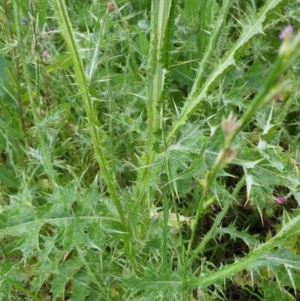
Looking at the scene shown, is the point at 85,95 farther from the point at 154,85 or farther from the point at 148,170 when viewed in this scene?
the point at 148,170

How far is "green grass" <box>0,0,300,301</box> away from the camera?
1277mm

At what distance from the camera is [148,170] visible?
141cm

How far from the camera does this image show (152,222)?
61.7 inches

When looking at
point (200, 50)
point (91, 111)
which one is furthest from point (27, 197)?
point (200, 50)

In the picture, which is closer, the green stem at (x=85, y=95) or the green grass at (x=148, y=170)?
the green stem at (x=85, y=95)

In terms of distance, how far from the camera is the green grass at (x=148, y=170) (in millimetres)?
1277

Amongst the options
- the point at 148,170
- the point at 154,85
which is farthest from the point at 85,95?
the point at 148,170

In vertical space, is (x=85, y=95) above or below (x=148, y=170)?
above

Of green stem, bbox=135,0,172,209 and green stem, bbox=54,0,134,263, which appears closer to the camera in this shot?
green stem, bbox=54,0,134,263

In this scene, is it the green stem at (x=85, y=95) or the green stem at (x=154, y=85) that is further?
the green stem at (x=154, y=85)

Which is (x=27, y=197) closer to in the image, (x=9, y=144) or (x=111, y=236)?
(x=111, y=236)

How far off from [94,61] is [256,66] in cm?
94

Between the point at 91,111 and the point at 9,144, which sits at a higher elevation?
the point at 91,111

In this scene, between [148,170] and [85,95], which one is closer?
[85,95]
